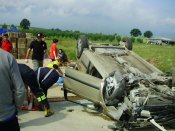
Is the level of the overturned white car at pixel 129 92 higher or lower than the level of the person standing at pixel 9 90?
lower

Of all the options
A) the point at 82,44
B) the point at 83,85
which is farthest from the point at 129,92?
the point at 82,44

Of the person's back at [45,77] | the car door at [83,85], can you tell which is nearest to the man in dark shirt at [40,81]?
the person's back at [45,77]

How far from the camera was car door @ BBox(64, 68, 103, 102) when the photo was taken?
6.76m

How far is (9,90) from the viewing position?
3.60m

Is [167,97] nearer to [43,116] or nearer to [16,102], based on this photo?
[43,116]

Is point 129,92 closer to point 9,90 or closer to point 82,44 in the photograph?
point 82,44

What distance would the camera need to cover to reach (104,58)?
8023mm

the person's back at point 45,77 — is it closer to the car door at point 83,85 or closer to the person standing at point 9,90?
the car door at point 83,85

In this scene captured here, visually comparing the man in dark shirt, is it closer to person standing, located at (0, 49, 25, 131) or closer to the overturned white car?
the overturned white car

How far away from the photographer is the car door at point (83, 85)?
6.76 meters

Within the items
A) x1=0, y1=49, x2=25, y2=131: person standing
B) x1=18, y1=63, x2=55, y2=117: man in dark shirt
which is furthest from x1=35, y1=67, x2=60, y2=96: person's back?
x1=0, y1=49, x2=25, y2=131: person standing

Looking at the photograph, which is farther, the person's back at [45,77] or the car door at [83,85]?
the person's back at [45,77]

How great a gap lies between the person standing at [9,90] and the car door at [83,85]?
10.2ft

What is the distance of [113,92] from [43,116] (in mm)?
1976
